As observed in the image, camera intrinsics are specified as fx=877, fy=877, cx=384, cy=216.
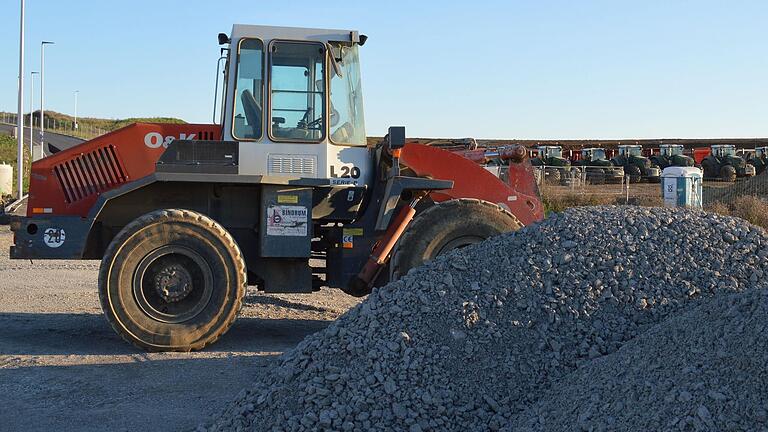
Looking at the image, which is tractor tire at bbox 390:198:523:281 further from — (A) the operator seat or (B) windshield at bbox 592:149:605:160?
(B) windshield at bbox 592:149:605:160

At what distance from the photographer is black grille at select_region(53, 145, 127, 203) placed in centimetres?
879

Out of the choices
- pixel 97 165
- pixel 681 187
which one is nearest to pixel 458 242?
pixel 97 165

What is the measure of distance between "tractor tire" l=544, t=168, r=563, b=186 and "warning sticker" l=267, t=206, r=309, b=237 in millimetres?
19571

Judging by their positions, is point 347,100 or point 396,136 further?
point 347,100

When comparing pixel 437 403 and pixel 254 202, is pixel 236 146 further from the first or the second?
pixel 437 403

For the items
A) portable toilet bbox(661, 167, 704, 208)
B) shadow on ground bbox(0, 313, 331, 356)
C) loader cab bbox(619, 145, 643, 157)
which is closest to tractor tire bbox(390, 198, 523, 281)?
shadow on ground bbox(0, 313, 331, 356)

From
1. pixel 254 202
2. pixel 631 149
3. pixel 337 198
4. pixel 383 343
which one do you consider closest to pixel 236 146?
pixel 254 202

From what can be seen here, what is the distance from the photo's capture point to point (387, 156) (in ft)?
29.3

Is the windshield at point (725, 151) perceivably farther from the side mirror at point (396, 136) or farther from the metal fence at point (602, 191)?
the side mirror at point (396, 136)

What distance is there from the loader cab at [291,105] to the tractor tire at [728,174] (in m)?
31.7

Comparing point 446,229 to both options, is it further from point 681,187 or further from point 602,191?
point 602,191

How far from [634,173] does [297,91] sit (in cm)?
3053

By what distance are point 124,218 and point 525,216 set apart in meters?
4.14

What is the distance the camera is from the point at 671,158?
1559 inches
